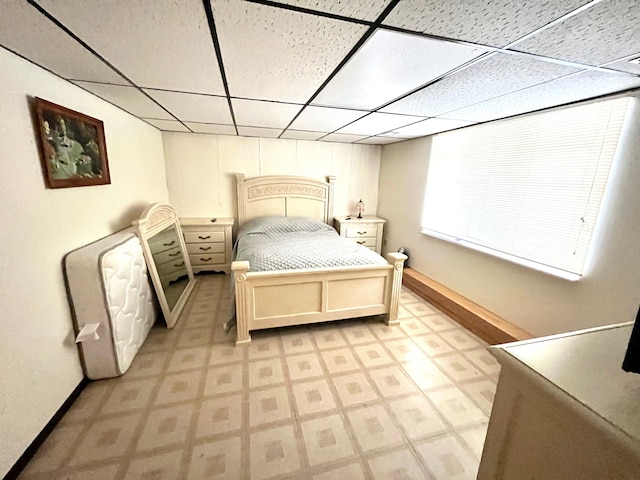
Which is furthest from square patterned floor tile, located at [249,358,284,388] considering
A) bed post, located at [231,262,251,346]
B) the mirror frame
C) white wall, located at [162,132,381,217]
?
white wall, located at [162,132,381,217]

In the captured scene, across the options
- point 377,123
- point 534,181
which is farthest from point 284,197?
point 534,181

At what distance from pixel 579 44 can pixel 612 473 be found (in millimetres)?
1471

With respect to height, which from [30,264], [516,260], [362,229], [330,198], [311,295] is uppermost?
[330,198]

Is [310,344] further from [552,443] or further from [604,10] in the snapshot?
[604,10]

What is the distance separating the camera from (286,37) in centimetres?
106

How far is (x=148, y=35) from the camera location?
106 cm

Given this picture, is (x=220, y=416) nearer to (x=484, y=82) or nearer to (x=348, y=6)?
(x=348, y=6)

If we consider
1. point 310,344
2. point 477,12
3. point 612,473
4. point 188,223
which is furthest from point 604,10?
point 188,223

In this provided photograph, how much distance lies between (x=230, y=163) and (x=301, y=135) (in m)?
1.12

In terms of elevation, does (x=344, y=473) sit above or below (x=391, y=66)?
below

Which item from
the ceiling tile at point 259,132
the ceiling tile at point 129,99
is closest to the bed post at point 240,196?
the ceiling tile at point 259,132

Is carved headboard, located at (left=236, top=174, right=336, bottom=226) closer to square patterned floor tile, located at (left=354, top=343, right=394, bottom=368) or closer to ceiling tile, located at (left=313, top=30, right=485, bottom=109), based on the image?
ceiling tile, located at (left=313, top=30, right=485, bottom=109)

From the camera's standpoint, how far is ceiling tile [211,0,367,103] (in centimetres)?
93

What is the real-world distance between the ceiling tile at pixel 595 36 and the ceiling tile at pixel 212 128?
2866 mm
